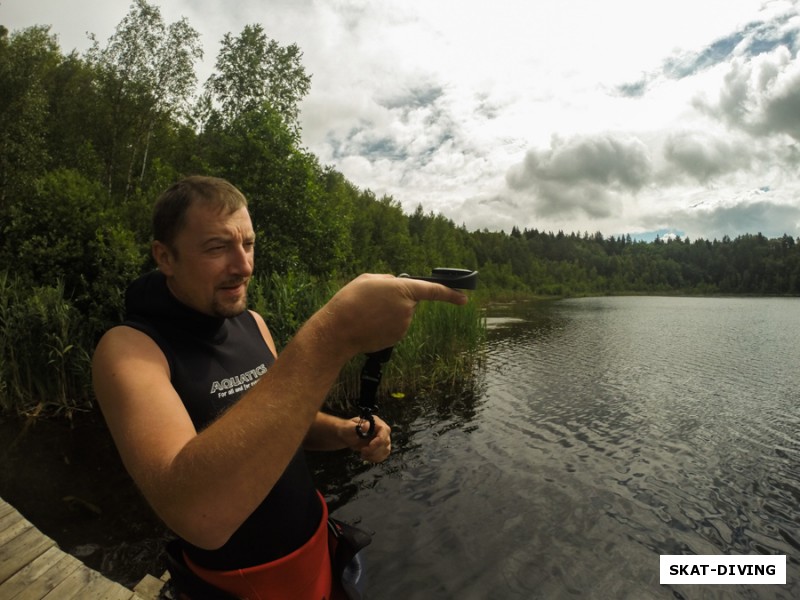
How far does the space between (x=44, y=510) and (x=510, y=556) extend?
7062 mm

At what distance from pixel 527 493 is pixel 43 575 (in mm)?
6897

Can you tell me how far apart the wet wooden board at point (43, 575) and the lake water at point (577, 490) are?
10.7 feet

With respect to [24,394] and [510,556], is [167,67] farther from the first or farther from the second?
[510,556]

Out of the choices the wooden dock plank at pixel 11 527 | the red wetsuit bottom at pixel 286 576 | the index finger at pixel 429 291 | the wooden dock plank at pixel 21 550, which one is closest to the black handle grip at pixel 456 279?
the index finger at pixel 429 291

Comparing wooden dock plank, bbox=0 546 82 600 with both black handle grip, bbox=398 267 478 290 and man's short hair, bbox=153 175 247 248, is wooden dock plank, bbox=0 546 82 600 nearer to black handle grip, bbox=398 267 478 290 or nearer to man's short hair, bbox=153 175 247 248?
man's short hair, bbox=153 175 247 248

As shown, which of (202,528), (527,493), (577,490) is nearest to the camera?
(202,528)

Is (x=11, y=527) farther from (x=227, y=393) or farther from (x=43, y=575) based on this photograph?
(x=227, y=393)

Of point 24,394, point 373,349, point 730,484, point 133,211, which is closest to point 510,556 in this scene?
point 730,484

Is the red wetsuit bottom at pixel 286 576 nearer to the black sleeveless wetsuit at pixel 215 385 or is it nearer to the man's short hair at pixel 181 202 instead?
the black sleeveless wetsuit at pixel 215 385

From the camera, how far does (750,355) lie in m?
22.4

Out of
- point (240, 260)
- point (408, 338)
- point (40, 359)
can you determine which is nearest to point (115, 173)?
point (40, 359)

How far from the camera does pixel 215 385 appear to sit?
1.75m

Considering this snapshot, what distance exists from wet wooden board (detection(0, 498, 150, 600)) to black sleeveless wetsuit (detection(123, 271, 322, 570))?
2484 mm

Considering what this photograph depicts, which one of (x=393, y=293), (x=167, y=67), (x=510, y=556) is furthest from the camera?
(x=167, y=67)
